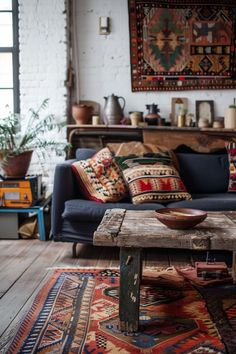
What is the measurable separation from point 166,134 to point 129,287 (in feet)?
8.30

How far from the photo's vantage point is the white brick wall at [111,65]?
4359mm

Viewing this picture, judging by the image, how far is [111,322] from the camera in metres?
2.02

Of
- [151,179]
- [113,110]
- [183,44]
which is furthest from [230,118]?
[151,179]

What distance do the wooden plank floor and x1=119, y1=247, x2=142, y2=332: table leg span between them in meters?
0.55

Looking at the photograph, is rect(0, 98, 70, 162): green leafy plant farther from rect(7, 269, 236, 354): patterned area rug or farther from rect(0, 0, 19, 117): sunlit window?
rect(7, 269, 236, 354): patterned area rug

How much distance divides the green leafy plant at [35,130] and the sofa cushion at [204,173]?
1.22 m

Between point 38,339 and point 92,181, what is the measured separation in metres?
1.64

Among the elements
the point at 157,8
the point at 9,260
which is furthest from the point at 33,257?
the point at 157,8

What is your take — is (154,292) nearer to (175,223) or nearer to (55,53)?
(175,223)

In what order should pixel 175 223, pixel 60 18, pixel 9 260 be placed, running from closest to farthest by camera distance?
1. pixel 175 223
2. pixel 9 260
3. pixel 60 18

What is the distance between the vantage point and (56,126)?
4324 mm

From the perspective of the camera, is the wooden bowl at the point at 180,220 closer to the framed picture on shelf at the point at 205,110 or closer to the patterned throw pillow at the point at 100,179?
the patterned throw pillow at the point at 100,179

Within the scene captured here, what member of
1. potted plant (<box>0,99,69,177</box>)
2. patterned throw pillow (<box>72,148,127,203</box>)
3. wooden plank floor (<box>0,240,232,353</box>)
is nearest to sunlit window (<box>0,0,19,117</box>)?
potted plant (<box>0,99,69,177</box>)

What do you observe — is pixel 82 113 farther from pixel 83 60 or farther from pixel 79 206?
pixel 79 206
